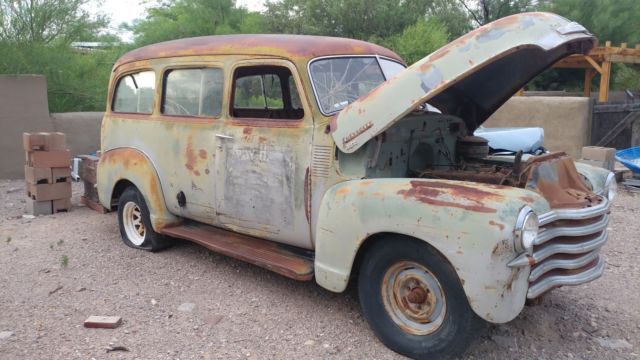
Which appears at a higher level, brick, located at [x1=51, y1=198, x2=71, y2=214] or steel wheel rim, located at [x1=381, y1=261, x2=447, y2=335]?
steel wheel rim, located at [x1=381, y1=261, x2=447, y2=335]

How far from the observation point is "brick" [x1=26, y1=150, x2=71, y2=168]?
694 centimetres

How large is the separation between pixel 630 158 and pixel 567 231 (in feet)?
23.0

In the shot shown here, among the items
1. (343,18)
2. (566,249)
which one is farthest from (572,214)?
(343,18)

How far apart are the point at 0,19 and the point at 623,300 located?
11.3 m

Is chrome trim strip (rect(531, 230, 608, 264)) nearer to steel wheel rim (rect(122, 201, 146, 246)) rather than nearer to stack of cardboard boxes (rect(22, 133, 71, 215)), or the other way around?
steel wheel rim (rect(122, 201, 146, 246))

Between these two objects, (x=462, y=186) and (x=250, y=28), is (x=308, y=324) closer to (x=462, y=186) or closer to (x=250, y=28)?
(x=462, y=186)

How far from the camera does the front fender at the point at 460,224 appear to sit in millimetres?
2879

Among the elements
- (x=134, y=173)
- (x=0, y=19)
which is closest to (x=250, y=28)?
(x=0, y=19)

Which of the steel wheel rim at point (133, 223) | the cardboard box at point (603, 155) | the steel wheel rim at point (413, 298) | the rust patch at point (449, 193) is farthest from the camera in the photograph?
the cardboard box at point (603, 155)

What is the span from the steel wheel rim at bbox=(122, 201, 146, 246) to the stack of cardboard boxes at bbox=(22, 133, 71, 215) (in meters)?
2.02

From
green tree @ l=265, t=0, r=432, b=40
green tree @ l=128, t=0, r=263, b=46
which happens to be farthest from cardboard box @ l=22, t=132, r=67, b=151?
green tree @ l=265, t=0, r=432, b=40

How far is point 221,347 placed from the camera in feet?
11.6

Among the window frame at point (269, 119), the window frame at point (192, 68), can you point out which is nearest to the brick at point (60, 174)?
the window frame at point (192, 68)

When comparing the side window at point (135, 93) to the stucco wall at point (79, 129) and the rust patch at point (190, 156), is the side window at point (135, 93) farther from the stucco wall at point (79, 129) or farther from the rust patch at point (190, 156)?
the stucco wall at point (79, 129)
